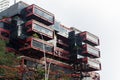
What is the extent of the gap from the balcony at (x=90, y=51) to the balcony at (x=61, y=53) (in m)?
5.45

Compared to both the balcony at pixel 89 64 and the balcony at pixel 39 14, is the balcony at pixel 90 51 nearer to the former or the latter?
the balcony at pixel 89 64

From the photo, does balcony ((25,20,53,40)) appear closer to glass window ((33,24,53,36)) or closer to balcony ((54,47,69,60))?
glass window ((33,24,53,36))

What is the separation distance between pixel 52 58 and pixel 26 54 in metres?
10.9

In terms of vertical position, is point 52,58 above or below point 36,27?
below

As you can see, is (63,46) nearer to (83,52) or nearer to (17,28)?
(83,52)

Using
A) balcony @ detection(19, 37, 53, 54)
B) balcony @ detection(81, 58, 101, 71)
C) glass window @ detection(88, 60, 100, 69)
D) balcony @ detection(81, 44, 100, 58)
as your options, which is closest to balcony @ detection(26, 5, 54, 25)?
balcony @ detection(19, 37, 53, 54)

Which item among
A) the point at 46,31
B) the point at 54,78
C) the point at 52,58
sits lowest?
the point at 54,78

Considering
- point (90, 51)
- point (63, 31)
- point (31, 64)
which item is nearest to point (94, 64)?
point (90, 51)

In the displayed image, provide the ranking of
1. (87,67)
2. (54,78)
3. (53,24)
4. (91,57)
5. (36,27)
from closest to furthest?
(54,78)
(36,27)
(53,24)
(87,67)
(91,57)

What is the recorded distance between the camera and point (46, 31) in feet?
299

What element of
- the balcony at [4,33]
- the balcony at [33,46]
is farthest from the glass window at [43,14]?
the balcony at [4,33]

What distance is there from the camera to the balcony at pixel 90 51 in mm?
106625

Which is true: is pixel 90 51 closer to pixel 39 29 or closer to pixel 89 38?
pixel 89 38

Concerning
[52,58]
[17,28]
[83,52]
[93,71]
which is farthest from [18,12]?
[93,71]
